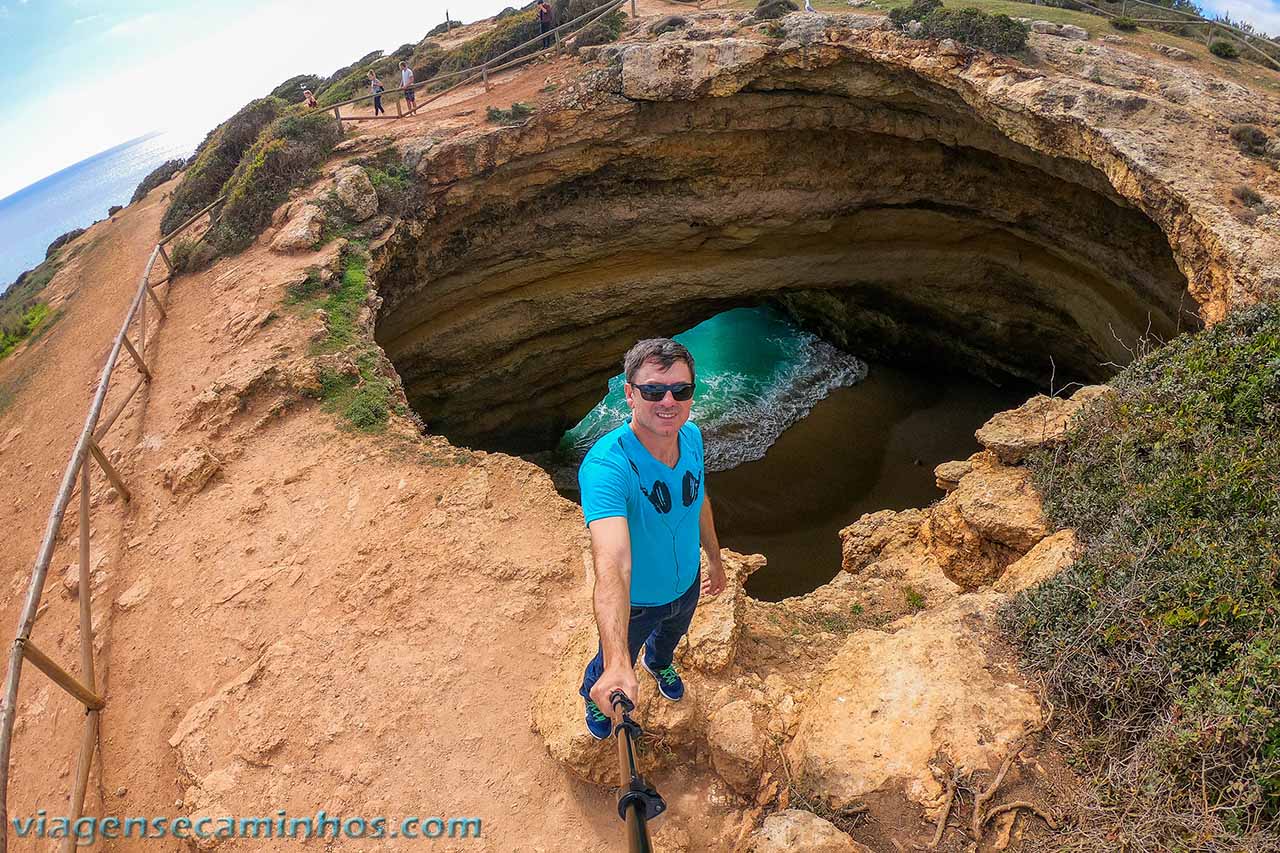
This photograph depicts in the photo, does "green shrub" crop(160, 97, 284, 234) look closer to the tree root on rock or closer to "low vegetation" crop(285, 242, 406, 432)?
"low vegetation" crop(285, 242, 406, 432)

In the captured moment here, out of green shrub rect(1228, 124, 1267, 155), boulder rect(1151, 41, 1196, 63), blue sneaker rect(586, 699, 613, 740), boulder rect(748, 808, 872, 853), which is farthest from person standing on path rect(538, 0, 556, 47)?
boulder rect(748, 808, 872, 853)

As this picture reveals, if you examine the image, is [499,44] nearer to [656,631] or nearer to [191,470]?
[191,470]

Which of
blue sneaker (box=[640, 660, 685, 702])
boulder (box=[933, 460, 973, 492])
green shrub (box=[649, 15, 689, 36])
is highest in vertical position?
green shrub (box=[649, 15, 689, 36])

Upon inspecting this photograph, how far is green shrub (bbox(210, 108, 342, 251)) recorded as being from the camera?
484 inches

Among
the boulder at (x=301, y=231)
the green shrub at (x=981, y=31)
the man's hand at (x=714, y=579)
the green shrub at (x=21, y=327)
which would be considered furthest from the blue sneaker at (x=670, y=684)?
the green shrub at (x=21, y=327)

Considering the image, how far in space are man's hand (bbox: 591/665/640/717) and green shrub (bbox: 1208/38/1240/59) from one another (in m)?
15.1

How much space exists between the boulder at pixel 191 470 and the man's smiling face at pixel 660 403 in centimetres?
673

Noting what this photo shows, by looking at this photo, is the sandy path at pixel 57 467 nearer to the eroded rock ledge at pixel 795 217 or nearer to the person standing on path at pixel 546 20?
the eroded rock ledge at pixel 795 217

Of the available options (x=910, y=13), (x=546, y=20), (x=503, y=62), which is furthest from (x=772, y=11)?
(x=503, y=62)

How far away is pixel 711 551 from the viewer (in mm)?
4402

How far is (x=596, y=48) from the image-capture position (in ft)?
47.0

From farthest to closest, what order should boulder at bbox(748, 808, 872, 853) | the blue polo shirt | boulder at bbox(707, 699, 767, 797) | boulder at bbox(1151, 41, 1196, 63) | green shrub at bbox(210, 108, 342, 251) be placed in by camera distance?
green shrub at bbox(210, 108, 342, 251) < boulder at bbox(1151, 41, 1196, 63) < boulder at bbox(707, 699, 767, 797) < boulder at bbox(748, 808, 872, 853) < the blue polo shirt

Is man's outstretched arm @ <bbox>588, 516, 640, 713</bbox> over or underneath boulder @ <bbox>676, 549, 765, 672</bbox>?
over

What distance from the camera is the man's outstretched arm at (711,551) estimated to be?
14.0 ft
